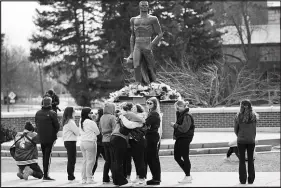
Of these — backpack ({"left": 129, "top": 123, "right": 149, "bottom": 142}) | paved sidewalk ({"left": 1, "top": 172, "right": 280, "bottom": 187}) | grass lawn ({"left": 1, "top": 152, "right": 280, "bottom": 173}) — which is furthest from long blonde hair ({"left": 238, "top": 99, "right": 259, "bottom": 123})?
grass lawn ({"left": 1, "top": 152, "right": 280, "bottom": 173})

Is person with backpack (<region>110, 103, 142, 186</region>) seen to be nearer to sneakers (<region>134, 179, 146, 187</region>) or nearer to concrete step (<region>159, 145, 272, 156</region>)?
sneakers (<region>134, 179, 146, 187</region>)

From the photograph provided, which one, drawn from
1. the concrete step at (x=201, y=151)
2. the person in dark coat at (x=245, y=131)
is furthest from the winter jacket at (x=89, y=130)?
the concrete step at (x=201, y=151)

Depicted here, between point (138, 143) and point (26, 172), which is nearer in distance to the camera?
point (138, 143)

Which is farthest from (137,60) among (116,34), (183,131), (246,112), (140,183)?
(116,34)

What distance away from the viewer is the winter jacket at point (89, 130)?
11.7m

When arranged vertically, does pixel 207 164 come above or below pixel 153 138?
below

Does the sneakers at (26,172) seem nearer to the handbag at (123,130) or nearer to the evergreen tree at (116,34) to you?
the handbag at (123,130)

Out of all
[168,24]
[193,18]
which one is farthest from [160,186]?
[193,18]

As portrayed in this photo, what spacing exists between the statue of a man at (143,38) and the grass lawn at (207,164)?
137 inches

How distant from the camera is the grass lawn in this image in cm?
1446

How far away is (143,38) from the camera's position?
62.3ft

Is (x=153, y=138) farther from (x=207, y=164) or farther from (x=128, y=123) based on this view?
(x=207, y=164)

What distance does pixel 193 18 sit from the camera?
151ft

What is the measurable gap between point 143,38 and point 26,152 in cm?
753
